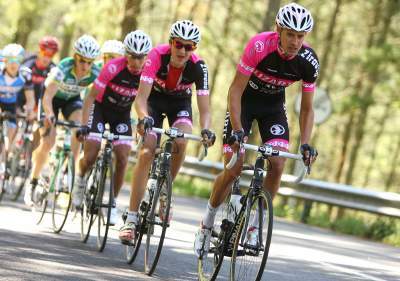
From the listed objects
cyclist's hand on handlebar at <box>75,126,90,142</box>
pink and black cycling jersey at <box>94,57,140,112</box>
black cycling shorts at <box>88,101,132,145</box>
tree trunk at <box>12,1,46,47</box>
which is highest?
tree trunk at <box>12,1,46,47</box>

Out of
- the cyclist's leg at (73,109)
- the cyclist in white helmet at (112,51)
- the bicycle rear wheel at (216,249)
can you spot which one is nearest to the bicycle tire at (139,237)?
the bicycle rear wheel at (216,249)

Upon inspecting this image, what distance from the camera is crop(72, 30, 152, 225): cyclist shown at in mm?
10516

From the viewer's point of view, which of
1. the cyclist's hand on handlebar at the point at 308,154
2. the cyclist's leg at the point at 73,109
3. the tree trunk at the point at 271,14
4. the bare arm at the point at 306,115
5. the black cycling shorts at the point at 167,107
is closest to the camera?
the cyclist's hand on handlebar at the point at 308,154

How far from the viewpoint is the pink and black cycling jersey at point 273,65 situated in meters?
7.88

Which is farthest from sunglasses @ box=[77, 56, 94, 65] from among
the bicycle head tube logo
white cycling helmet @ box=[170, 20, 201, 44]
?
the bicycle head tube logo

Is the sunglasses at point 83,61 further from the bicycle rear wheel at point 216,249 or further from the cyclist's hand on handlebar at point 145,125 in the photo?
the bicycle rear wheel at point 216,249

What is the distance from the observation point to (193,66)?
9.30m

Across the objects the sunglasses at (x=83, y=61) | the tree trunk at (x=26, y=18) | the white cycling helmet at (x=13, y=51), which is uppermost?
the tree trunk at (x=26, y=18)

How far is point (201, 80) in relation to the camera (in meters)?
9.30

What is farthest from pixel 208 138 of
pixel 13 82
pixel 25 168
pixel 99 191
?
pixel 25 168

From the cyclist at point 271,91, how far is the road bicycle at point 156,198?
0.42 m

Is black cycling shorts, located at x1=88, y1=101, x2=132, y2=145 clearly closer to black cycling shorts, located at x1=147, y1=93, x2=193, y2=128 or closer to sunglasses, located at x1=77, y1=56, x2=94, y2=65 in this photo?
sunglasses, located at x1=77, y1=56, x2=94, y2=65

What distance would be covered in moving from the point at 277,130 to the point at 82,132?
2915mm

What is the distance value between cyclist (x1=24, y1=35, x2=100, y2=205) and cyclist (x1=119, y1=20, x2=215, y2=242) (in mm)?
2129
